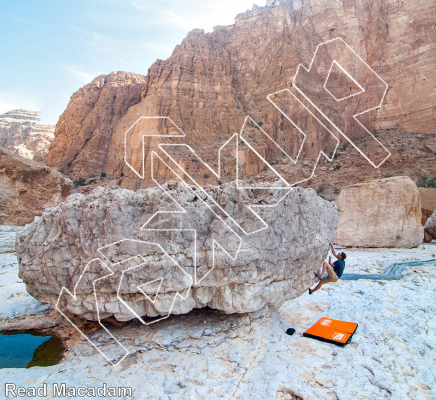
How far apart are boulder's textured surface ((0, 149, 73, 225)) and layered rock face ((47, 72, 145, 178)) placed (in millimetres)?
15937

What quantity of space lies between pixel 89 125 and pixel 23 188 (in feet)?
63.5

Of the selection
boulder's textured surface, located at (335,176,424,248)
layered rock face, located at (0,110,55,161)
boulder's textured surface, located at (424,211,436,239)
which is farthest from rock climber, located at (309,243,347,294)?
layered rock face, located at (0,110,55,161)

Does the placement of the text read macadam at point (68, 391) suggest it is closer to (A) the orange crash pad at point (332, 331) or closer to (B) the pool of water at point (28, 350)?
(B) the pool of water at point (28, 350)

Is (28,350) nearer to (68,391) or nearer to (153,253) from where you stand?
(68,391)

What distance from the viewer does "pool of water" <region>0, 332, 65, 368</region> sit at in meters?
3.06

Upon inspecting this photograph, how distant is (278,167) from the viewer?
25719 millimetres

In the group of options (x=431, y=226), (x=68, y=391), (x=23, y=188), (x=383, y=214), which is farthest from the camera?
(x=23, y=188)

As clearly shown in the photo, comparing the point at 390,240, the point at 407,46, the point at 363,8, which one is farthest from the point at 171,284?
the point at 363,8

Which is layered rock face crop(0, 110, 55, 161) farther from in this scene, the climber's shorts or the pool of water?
the climber's shorts

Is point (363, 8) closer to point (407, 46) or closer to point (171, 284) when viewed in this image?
point (407, 46)

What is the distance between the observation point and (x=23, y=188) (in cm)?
1120

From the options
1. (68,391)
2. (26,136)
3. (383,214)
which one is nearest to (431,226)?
(383,214)

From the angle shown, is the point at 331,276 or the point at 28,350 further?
the point at 331,276

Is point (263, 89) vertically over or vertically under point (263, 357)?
over
